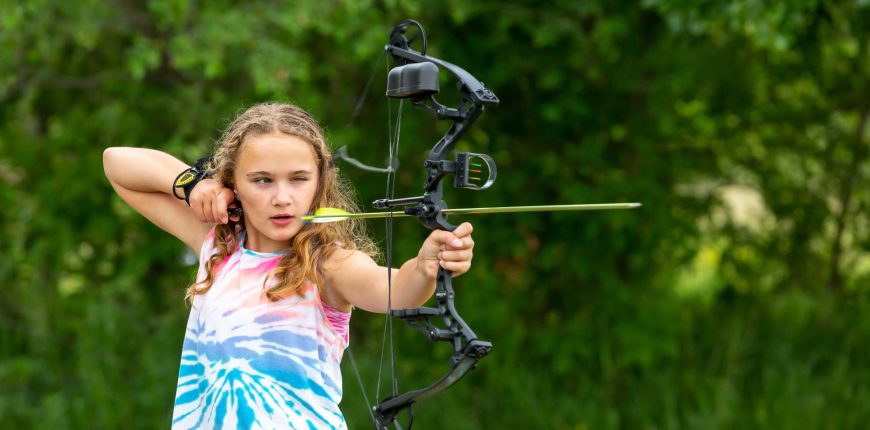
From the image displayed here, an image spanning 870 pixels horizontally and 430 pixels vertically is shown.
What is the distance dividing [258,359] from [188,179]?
53 centimetres

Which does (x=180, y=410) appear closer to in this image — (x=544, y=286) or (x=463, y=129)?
(x=463, y=129)

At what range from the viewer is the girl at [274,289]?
7.55 feet

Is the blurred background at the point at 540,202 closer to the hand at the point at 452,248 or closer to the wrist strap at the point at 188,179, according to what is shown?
the wrist strap at the point at 188,179

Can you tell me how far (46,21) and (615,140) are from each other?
3212 millimetres

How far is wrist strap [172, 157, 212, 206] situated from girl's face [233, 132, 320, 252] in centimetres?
23

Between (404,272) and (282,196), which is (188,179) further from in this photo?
(404,272)

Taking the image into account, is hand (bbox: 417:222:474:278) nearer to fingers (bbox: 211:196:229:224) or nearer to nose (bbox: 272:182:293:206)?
nose (bbox: 272:182:293:206)

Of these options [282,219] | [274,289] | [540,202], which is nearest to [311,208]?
[282,219]

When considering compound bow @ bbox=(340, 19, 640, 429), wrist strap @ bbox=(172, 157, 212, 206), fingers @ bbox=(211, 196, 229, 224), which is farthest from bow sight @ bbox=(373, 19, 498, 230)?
wrist strap @ bbox=(172, 157, 212, 206)

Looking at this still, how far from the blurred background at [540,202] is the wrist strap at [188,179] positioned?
9.36 feet

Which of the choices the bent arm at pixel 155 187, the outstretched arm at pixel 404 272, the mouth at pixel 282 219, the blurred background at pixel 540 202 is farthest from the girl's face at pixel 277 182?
the blurred background at pixel 540 202

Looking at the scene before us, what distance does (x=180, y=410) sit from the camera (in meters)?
2.42

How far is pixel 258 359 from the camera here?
91.2 inches

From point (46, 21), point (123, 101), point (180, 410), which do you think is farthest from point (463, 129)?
point (123, 101)
